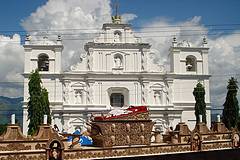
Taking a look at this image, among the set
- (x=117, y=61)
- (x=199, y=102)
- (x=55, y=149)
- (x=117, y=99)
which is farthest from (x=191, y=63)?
(x=55, y=149)

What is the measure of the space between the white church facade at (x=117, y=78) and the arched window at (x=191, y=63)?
62 cm

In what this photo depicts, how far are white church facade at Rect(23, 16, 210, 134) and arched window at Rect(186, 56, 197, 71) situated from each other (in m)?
0.62

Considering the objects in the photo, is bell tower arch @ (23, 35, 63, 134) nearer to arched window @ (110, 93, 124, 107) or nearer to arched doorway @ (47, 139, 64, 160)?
arched window @ (110, 93, 124, 107)

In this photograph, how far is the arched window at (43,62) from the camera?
44594 mm

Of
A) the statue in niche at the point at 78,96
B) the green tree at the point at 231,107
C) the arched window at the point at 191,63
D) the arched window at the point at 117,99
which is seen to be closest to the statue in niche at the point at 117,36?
the arched window at the point at 117,99

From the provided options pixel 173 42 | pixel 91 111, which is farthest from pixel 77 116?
pixel 173 42

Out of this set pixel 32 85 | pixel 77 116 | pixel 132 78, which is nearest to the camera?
pixel 32 85

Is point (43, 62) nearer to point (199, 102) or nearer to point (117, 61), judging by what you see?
point (117, 61)

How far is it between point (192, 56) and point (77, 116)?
1680 cm

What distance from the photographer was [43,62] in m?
45.2

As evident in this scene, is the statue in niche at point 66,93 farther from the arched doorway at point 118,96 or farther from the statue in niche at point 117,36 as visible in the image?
the statue in niche at point 117,36

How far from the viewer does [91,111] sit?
42125 millimetres

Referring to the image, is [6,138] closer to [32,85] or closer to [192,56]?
[32,85]

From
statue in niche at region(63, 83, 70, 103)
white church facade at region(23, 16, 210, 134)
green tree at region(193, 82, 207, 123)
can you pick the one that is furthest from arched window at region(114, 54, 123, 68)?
green tree at region(193, 82, 207, 123)
